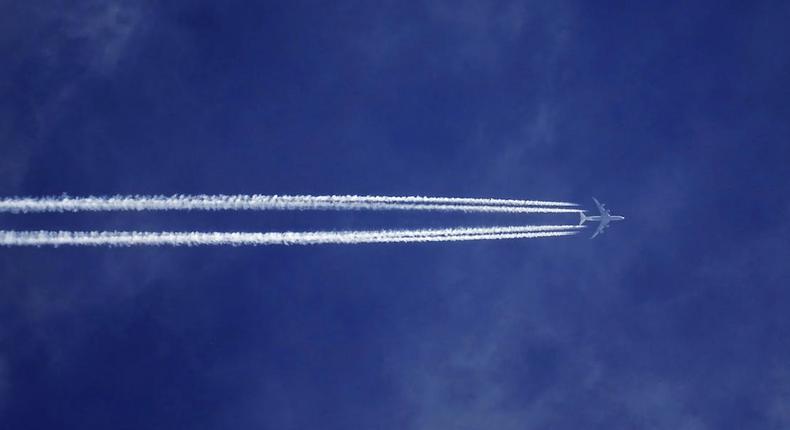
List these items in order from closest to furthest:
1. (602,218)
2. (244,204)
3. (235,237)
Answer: (235,237) < (244,204) < (602,218)

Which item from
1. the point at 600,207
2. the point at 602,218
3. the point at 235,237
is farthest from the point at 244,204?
the point at 602,218

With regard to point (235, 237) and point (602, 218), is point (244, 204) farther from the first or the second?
point (602, 218)

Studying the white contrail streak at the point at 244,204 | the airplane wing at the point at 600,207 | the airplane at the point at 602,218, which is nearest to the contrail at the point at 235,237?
the white contrail streak at the point at 244,204

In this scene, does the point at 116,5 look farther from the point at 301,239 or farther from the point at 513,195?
the point at 513,195

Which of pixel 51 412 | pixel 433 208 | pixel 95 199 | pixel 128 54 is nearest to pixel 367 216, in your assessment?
pixel 433 208

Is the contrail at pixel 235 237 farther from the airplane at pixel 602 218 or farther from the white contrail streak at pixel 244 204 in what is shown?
the airplane at pixel 602 218

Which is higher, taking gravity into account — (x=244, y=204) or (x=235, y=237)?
(x=244, y=204)
